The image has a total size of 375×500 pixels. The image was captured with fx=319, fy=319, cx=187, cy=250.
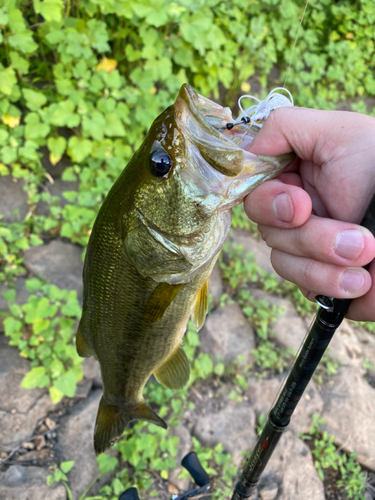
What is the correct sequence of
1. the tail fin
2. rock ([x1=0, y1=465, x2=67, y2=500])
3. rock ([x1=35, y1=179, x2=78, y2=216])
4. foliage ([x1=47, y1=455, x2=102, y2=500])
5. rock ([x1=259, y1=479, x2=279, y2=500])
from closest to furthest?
1. the tail fin
2. rock ([x1=0, y1=465, x2=67, y2=500])
3. foliage ([x1=47, y1=455, x2=102, y2=500])
4. rock ([x1=259, y1=479, x2=279, y2=500])
5. rock ([x1=35, y1=179, x2=78, y2=216])

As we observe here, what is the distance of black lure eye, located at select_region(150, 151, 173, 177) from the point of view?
1011 mm

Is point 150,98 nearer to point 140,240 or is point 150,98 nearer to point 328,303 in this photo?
point 140,240

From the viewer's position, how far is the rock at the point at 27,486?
178 centimetres

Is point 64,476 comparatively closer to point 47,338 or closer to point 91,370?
point 91,370

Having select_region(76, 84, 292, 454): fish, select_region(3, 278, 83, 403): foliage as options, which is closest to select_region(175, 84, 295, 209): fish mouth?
select_region(76, 84, 292, 454): fish

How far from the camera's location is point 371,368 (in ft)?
10.9

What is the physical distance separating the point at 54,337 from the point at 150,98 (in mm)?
2030

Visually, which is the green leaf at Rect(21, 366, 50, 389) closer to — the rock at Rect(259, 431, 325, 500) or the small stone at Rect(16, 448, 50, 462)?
the small stone at Rect(16, 448, 50, 462)

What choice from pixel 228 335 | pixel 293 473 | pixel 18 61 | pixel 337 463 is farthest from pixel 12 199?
pixel 337 463

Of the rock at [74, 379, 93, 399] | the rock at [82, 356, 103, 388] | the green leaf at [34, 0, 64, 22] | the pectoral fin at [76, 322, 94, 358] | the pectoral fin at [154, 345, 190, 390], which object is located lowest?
the rock at [74, 379, 93, 399]

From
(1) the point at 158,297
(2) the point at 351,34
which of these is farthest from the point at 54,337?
→ (2) the point at 351,34

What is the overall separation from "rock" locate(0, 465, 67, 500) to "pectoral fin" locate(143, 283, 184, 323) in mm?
1428

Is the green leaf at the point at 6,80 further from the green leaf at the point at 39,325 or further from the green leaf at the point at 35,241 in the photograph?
the green leaf at the point at 39,325

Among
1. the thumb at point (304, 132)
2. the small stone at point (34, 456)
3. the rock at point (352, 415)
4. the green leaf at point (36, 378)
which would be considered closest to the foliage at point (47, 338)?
the green leaf at point (36, 378)
